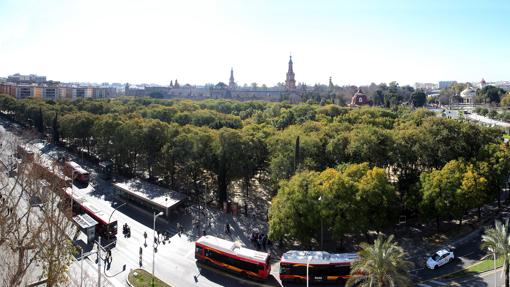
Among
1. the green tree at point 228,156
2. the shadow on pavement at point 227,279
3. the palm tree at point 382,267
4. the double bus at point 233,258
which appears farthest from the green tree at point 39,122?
the palm tree at point 382,267

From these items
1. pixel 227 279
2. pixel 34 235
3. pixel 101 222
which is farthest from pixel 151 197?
pixel 34 235

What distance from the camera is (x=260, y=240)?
33.7m

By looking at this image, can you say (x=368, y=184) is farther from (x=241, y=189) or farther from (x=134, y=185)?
(x=134, y=185)

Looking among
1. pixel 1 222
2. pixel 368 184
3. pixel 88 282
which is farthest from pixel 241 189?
pixel 1 222

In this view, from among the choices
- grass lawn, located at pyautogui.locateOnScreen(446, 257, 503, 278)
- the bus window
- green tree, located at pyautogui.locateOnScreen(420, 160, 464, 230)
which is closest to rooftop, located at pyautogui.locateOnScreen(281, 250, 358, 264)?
the bus window

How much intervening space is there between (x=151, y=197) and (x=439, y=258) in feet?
90.5

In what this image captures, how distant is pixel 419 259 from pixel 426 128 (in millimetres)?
19467

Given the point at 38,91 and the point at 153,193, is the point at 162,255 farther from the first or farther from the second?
the point at 38,91

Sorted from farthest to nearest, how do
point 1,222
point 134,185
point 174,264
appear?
point 134,185, point 174,264, point 1,222

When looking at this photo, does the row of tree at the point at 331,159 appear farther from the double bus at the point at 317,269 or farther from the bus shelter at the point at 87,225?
the bus shelter at the point at 87,225

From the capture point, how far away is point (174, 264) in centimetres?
3003

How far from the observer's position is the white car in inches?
1151

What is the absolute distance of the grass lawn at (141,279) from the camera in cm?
2618

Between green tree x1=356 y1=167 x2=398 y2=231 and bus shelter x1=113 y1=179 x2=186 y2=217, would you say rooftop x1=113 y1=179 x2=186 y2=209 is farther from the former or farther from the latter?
green tree x1=356 y1=167 x2=398 y2=231
